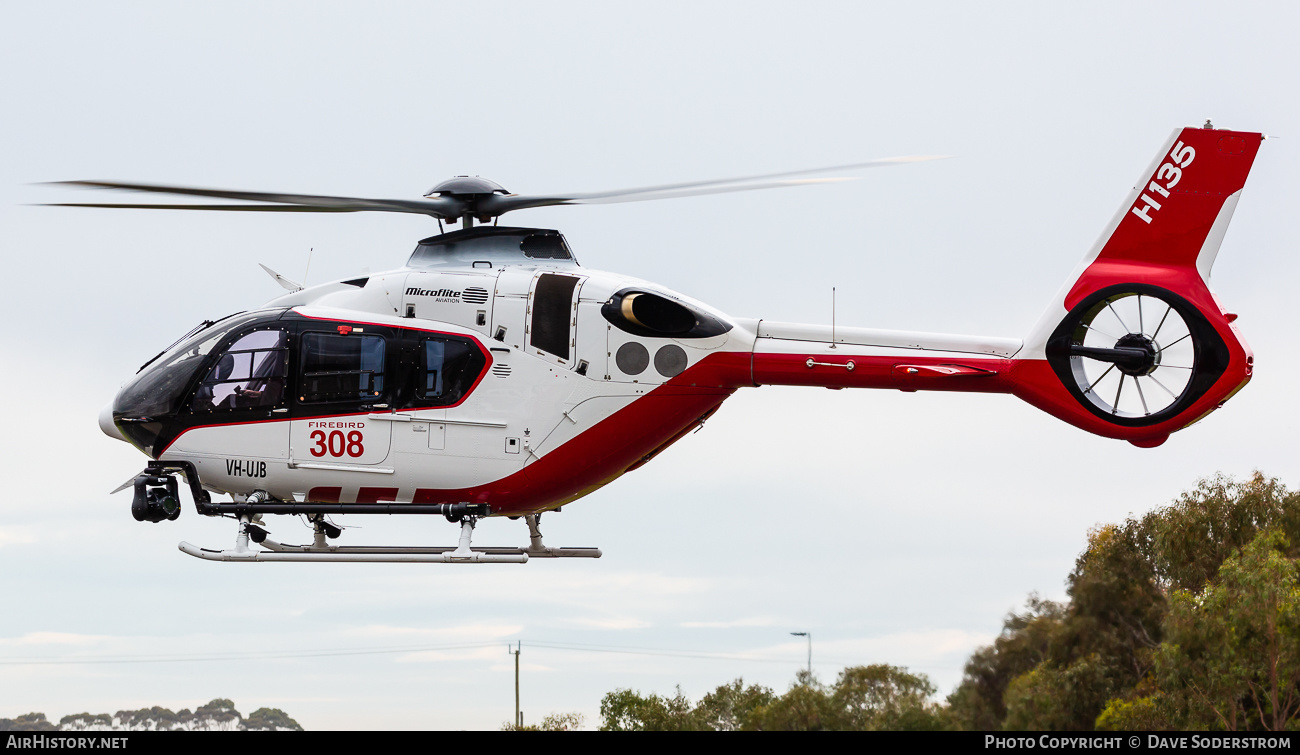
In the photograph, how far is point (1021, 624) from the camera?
2330 cm

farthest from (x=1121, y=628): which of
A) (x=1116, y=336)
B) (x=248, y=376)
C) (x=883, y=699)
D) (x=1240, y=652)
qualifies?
(x=248, y=376)

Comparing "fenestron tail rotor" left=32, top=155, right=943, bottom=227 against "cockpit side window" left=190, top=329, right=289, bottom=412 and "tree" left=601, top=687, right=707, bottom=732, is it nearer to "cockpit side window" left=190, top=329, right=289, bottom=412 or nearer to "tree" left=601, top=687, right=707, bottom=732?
"cockpit side window" left=190, top=329, right=289, bottom=412

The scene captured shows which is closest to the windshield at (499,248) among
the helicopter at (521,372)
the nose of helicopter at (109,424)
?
the helicopter at (521,372)

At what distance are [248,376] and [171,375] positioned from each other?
0.93 meters

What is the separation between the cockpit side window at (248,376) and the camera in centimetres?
1376

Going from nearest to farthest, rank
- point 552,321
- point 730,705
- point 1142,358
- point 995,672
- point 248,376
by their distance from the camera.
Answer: point 1142,358 < point 552,321 < point 248,376 < point 995,672 < point 730,705

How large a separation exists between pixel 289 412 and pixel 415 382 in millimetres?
1397

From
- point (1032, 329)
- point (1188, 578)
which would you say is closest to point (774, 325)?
point (1032, 329)

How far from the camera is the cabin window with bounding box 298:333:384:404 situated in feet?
44.8

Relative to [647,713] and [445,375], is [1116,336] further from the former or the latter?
[647,713]

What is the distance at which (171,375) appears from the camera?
46.1 ft

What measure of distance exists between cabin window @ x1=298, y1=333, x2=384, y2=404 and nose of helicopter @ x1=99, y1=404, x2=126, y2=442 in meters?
2.37

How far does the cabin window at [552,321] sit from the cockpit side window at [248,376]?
2694mm
